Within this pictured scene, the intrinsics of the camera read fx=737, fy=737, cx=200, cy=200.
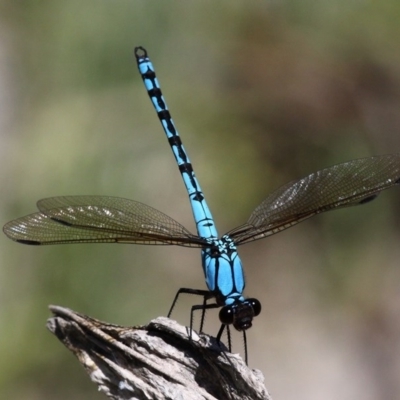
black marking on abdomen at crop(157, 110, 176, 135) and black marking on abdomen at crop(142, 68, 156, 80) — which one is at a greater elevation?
black marking on abdomen at crop(142, 68, 156, 80)

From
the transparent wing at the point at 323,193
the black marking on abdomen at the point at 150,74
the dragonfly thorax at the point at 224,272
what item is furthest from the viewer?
the black marking on abdomen at the point at 150,74

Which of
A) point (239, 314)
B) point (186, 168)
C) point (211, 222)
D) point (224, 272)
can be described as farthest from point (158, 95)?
point (239, 314)

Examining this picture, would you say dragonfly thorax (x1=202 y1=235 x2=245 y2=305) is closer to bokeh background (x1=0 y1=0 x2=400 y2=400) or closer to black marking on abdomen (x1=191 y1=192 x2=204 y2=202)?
black marking on abdomen (x1=191 y1=192 x2=204 y2=202)

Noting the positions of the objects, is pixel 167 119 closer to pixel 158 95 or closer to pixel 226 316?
pixel 158 95

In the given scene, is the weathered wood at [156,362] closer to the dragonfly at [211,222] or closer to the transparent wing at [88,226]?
the dragonfly at [211,222]

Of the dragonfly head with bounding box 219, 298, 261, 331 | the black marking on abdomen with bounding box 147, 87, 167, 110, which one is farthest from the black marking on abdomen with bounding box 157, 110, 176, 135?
the dragonfly head with bounding box 219, 298, 261, 331

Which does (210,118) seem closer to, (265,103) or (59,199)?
(265,103)

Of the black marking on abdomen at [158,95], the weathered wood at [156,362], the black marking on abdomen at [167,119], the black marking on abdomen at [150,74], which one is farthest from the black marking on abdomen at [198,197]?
the weathered wood at [156,362]
